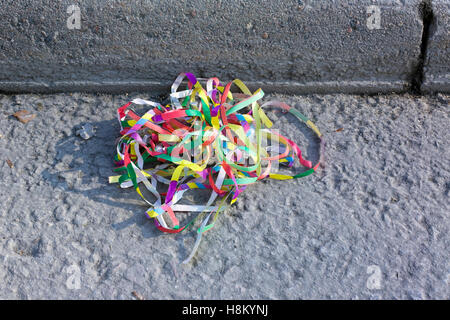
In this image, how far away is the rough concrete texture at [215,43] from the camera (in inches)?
96.3

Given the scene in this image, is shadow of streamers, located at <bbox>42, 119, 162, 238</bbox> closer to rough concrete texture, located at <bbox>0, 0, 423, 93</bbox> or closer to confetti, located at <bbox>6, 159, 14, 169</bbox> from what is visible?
confetti, located at <bbox>6, 159, 14, 169</bbox>

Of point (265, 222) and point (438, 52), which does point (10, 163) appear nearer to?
point (265, 222)

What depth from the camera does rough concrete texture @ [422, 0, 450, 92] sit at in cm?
242

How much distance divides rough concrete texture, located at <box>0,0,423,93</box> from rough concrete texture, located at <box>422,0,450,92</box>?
72 mm

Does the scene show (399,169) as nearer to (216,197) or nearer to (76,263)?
(216,197)

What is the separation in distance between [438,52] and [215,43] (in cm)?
113

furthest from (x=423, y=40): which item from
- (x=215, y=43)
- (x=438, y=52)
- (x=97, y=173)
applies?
(x=97, y=173)

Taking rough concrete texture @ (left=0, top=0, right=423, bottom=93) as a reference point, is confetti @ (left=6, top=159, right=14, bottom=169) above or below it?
below

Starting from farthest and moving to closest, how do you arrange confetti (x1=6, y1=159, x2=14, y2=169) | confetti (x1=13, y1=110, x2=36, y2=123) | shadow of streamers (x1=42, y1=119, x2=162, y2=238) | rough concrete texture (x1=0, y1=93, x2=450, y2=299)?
confetti (x1=13, y1=110, x2=36, y2=123) → confetti (x1=6, y1=159, x2=14, y2=169) → shadow of streamers (x1=42, y1=119, x2=162, y2=238) → rough concrete texture (x1=0, y1=93, x2=450, y2=299)

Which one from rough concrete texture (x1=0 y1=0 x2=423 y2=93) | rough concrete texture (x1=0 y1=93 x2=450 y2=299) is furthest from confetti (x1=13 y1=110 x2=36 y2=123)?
rough concrete texture (x1=0 y1=0 x2=423 y2=93)

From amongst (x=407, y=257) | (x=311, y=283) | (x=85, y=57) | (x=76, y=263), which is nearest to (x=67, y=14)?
(x=85, y=57)

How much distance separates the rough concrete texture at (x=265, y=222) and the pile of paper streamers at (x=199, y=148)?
61mm

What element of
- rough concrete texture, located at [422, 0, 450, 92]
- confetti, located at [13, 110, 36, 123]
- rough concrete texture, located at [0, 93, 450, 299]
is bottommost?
rough concrete texture, located at [0, 93, 450, 299]

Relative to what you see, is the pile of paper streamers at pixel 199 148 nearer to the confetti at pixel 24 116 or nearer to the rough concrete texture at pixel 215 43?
the rough concrete texture at pixel 215 43
